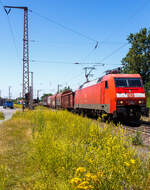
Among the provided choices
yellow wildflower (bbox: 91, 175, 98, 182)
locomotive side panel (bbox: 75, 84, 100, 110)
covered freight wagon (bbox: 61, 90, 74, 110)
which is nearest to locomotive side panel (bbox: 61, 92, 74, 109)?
covered freight wagon (bbox: 61, 90, 74, 110)

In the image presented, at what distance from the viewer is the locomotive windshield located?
1418 centimetres

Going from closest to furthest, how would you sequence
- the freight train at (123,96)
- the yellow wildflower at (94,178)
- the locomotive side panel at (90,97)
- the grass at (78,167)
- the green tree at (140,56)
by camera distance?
the yellow wildflower at (94,178) → the grass at (78,167) → the freight train at (123,96) → the locomotive side panel at (90,97) → the green tree at (140,56)

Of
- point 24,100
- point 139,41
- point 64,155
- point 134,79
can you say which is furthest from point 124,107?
point 139,41

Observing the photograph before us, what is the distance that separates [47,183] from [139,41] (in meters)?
37.2

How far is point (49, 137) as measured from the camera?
17.3 feet

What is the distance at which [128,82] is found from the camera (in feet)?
47.3

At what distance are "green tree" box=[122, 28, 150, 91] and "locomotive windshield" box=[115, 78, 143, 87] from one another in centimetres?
2264

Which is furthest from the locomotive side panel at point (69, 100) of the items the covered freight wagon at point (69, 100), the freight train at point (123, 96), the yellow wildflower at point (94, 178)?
the yellow wildflower at point (94, 178)

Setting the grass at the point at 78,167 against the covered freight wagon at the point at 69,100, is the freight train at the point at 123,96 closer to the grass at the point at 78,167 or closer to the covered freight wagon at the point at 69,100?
the grass at the point at 78,167

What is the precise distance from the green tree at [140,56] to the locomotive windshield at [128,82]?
2264 cm

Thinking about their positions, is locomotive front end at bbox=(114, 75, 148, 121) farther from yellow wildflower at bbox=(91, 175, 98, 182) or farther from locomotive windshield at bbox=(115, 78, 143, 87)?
yellow wildflower at bbox=(91, 175, 98, 182)

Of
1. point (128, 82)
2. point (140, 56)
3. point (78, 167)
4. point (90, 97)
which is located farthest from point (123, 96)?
point (140, 56)

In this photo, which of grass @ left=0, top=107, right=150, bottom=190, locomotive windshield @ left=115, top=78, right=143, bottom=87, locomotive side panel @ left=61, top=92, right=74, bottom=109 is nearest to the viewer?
grass @ left=0, top=107, right=150, bottom=190

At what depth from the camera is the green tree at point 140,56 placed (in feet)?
120
